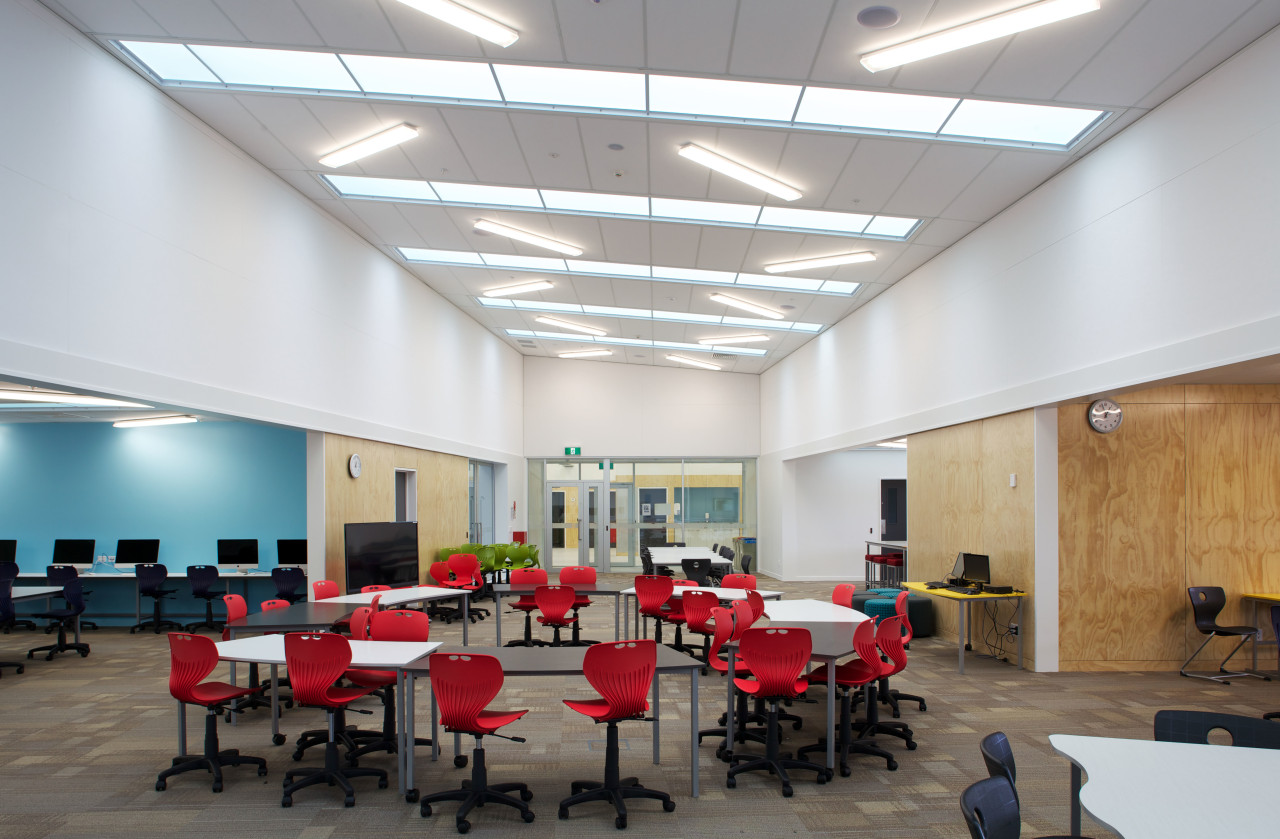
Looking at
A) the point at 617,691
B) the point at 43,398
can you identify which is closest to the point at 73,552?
the point at 43,398

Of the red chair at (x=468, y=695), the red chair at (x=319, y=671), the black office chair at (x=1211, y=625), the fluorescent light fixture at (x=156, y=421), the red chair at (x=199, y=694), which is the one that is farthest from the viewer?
the fluorescent light fixture at (x=156, y=421)

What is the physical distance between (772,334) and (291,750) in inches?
415

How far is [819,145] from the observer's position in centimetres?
648

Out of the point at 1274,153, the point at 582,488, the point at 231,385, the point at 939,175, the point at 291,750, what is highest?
the point at 939,175

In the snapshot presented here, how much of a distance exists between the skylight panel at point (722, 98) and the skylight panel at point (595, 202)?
82.1 inches

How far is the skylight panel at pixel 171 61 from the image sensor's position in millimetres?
5996

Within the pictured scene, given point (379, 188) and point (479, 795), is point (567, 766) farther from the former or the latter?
point (379, 188)

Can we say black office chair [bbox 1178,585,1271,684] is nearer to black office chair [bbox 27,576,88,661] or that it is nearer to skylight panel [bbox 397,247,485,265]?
skylight panel [bbox 397,247,485,265]

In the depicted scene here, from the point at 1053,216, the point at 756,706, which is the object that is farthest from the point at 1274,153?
the point at 756,706

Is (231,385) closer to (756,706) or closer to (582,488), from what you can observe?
(756,706)

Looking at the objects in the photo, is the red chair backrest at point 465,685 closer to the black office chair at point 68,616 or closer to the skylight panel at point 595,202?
the skylight panel at point 595,202

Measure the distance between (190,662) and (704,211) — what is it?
625 cm

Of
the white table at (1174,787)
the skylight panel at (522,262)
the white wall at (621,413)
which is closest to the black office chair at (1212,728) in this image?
the white table at (1174,787)

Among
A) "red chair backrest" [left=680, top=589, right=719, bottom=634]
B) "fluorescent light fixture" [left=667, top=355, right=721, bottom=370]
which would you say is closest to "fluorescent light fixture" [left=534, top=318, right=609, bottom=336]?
"fluorescent light fixture" [left=667, top=355, right=721, bottom=370]
